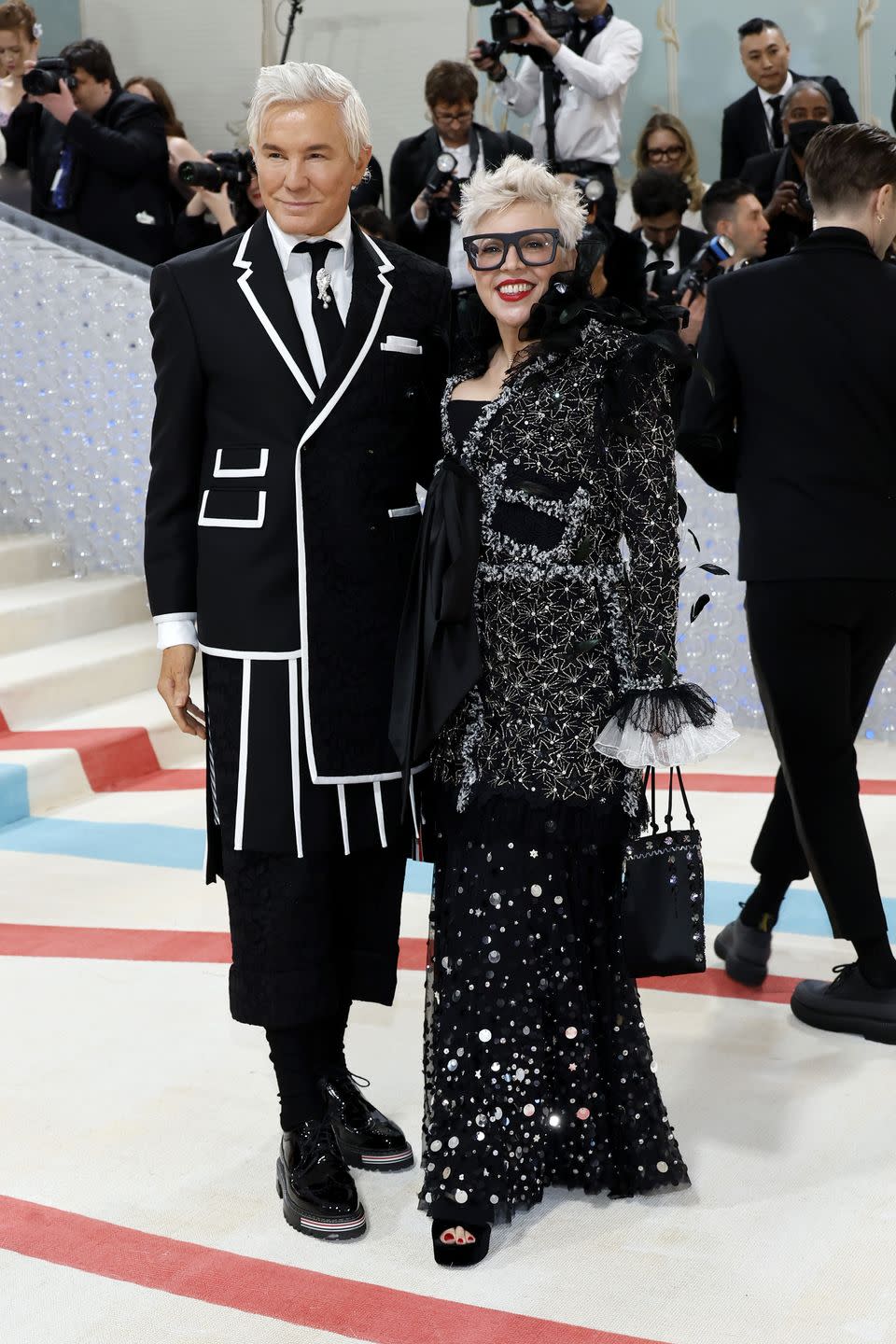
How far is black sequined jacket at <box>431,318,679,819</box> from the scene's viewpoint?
81.7 inches

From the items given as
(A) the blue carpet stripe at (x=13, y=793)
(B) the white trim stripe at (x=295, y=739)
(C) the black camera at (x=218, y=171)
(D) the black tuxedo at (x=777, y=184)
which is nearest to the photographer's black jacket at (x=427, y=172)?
(C) the black camera at (x=218, y=171)

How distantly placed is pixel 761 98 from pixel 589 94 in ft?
1.93

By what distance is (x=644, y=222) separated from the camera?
16.9ft

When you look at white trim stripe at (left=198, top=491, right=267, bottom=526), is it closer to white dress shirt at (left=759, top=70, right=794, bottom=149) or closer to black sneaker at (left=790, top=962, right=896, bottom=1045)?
black sneaker at (left=790, top=962, right=896, bottom=1045)

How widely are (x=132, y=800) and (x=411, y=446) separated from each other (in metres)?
2.38

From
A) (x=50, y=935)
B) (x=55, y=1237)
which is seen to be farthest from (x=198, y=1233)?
(x=50, y=935)

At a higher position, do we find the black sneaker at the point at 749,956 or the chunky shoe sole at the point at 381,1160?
the black sneaker at the point at 749,956

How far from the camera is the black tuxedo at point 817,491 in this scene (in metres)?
2.63

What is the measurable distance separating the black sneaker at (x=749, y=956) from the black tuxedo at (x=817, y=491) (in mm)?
279

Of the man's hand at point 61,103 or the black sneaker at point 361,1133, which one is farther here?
the man's hand at point 61,103

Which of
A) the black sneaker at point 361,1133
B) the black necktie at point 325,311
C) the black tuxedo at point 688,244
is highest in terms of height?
the black tuxedo at point 688,244

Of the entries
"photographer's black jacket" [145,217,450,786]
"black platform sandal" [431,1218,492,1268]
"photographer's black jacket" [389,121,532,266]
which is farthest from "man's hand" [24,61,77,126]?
"black platform sandal" [431,1218,492,1268]

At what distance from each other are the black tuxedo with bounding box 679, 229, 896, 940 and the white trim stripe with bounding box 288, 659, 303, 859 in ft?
2.86

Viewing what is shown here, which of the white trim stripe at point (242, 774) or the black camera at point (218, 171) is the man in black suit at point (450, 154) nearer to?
the black camera at point (218, 171)
